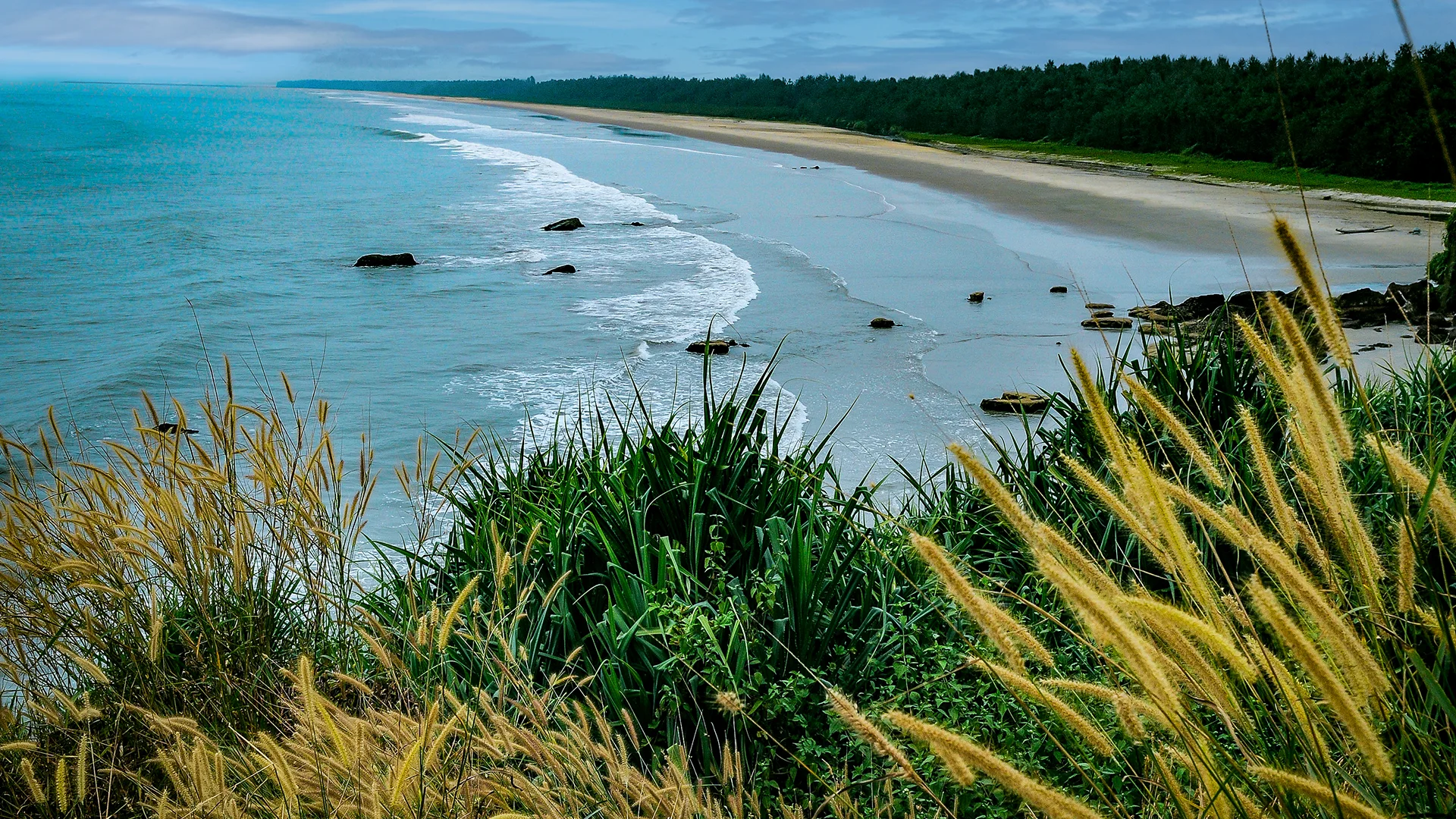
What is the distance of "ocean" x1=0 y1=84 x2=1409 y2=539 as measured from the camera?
10.2 meters

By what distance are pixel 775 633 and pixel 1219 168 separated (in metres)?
33.9

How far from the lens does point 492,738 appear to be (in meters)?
2.27

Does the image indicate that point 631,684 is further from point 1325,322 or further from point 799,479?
point 1325,322

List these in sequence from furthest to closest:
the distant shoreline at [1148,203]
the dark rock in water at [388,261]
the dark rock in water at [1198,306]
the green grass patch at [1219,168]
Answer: the green grass patch at [1219,168] → the dark rock in water at [388,261] → the distant shoreline at [1148,203] → the dark rock in water at [1198,306]

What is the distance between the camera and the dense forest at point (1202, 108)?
1056 inches

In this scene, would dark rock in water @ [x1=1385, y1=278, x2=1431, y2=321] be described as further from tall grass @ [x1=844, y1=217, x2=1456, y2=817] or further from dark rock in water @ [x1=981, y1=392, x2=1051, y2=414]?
tall grass @ [x1=844, y1=217, x2=1456, y2=817]

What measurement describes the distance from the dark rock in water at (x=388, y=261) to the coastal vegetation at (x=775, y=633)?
16.0 metres

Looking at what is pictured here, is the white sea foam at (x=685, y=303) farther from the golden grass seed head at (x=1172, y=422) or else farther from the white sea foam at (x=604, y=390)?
the golden grass seed head at (x=1172, y=422)

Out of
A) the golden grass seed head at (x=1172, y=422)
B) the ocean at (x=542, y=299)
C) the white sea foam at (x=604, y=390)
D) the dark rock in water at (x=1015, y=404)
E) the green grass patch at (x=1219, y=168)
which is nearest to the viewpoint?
the golden grass seed head at (x=1172, y=422)

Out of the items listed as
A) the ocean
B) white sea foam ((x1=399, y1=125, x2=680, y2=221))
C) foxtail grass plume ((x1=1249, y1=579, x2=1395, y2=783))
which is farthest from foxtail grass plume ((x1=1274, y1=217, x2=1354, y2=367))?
white sea foam ((x1=399, y1=125, x2=680, y2=221))

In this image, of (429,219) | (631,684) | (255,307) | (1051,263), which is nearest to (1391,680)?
(631,684)

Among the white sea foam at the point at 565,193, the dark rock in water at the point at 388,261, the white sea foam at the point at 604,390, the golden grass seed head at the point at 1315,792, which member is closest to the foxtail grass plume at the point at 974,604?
the golden grass seed head at the point at 1315,792

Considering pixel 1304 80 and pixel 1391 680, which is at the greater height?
pixel 1304 80

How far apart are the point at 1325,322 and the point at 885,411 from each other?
775 cm
